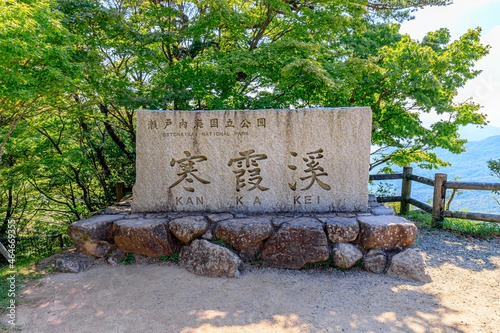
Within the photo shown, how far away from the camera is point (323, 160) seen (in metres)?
4.58

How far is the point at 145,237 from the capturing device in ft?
13.6

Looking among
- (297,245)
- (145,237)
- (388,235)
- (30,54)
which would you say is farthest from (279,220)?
(30,54)

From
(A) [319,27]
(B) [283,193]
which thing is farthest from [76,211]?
(A) [319,27]

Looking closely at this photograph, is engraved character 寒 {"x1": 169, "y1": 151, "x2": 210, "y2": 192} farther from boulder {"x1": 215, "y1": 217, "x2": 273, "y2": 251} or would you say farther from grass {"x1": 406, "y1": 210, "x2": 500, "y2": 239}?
grass {"x1": 406, "y1": 210, "x2": 500, "y2": 239}

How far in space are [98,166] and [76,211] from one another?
1.43 metres

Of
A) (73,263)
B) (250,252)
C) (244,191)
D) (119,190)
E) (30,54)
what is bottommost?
(73,263)

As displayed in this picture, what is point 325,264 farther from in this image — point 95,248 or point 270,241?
point 95,248

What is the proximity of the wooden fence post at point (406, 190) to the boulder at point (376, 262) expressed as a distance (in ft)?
11.0

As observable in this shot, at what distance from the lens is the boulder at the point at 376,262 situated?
3.95 metres

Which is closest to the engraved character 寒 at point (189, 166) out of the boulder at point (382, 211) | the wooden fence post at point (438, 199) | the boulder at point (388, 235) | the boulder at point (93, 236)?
the boulder at point (93, 236)

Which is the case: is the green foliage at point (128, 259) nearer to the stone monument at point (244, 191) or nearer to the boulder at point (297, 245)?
the stone monument at point (244, 191)

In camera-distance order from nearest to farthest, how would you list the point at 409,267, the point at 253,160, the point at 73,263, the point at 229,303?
the point at 229,303 → the point at 409,267 → the point at 73,263 → the point at 253,160

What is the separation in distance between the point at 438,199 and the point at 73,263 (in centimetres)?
644

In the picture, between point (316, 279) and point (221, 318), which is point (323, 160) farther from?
point (221, 318)
